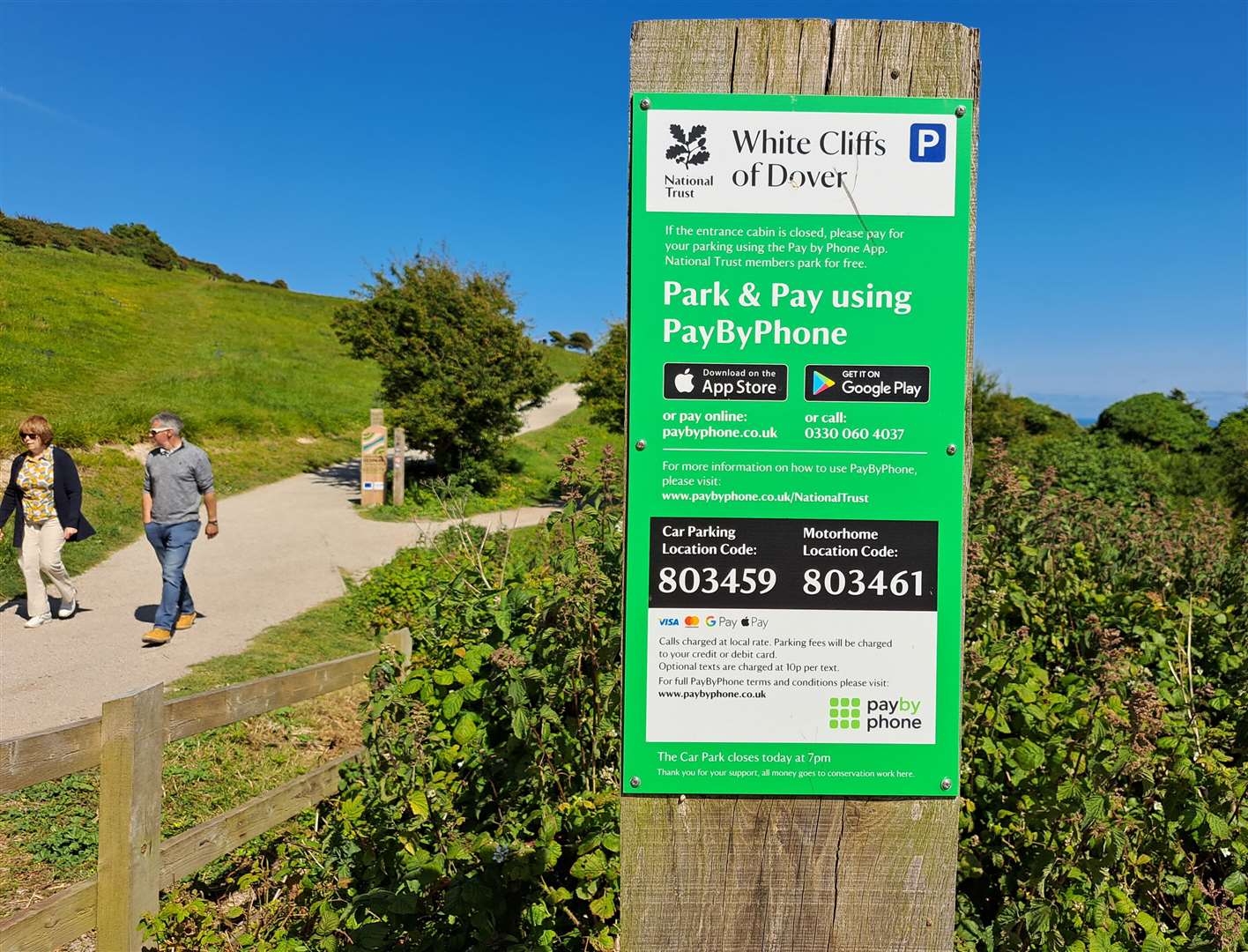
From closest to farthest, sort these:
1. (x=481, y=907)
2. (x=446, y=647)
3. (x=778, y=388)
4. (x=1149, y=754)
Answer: (x=778, y=388) → (x=481, y=907) → (x=1149, y=754) → (x=446, y=647)

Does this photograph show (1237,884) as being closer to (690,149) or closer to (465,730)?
(465,730)

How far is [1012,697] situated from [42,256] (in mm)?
44776

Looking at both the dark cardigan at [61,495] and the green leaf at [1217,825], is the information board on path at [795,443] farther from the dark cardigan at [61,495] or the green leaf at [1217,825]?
the dark cardigan at [61,495]

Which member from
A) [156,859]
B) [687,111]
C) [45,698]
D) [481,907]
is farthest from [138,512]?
[687,111]

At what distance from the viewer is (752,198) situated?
161 cm

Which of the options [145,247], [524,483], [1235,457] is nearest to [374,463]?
[524,483]

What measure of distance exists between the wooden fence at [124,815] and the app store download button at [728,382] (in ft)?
8.88

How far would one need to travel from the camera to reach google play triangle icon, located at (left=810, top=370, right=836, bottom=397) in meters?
1.59

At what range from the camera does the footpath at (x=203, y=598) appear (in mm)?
6102

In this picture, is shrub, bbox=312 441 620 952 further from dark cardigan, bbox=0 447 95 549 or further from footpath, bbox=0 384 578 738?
dark cardigan, bbox=0 447 95 549

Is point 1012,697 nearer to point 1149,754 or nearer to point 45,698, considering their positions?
point 1149,754

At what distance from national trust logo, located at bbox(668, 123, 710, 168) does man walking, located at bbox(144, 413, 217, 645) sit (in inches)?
255

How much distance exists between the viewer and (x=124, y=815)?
3.18 meters

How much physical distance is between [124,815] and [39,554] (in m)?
5.50
